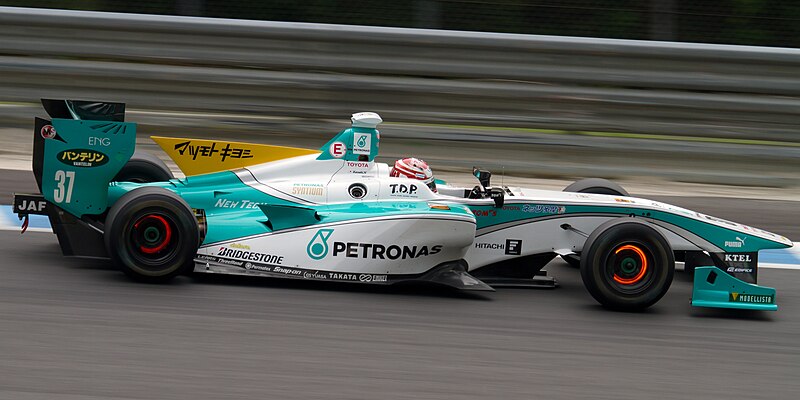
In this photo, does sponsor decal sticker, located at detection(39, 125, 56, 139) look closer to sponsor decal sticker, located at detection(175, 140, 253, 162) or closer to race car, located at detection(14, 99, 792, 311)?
race car, located at detection(14, 99, 792, 311)

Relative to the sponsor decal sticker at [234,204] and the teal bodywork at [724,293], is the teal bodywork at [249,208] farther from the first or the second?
the teal bodywork at [724,293]

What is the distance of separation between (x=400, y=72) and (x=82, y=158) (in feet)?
15.3

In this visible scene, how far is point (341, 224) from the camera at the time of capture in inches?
235

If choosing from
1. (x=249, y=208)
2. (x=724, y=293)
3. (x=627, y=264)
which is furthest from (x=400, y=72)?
(x=724, y=293)

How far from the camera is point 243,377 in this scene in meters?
4.61

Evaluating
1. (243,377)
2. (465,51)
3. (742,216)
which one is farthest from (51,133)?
(742,216)

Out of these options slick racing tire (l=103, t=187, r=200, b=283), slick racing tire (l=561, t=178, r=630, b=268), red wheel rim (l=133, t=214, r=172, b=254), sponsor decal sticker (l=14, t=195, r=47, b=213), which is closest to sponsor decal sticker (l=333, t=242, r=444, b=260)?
slick racing tire (l=103, t=187, r=200, b=283)

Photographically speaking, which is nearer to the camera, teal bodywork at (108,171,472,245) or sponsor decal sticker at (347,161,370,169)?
teal bodywork at (108,171,472,245)

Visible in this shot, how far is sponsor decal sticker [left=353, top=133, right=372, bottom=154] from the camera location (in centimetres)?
645

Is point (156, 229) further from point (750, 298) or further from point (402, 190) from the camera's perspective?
point (750, 298)

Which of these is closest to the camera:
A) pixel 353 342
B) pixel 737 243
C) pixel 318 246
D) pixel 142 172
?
A: pixel 353 342

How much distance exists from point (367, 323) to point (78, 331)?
1594mm

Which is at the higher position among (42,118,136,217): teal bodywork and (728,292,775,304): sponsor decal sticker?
(42,118,136,217): teal bodywork

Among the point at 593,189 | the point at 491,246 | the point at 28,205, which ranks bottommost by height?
the point at 491,246
